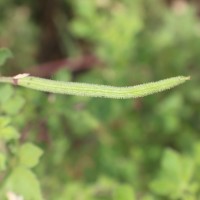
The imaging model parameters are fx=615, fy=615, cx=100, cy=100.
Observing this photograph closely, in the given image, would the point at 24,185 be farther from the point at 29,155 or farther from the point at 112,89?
the point at 112,89

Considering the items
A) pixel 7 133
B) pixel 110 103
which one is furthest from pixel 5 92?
pixel 110 103

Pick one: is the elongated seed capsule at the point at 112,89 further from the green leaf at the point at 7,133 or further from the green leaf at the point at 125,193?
the green leaf at the point at 125,193

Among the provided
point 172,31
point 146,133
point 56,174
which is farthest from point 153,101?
point 56,174

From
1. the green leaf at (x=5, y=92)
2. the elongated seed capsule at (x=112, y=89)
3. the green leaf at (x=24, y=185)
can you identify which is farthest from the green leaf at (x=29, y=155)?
the elongated seed capsule at (x=112, y=89)

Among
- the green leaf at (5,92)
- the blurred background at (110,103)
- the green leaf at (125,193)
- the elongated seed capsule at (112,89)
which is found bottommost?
the elongated seed capsule at (112,89)

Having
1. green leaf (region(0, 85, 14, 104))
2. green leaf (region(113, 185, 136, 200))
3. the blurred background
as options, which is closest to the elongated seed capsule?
green leaf (region(0, 85, 14, 104))

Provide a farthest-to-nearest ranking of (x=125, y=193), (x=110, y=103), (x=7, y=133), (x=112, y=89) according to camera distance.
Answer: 1. (x=110, y=103)
2. (x=125, y=193)
3. (x=7, y=133)
4. (x=112, y=89)

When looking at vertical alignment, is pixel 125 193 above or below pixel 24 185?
above
